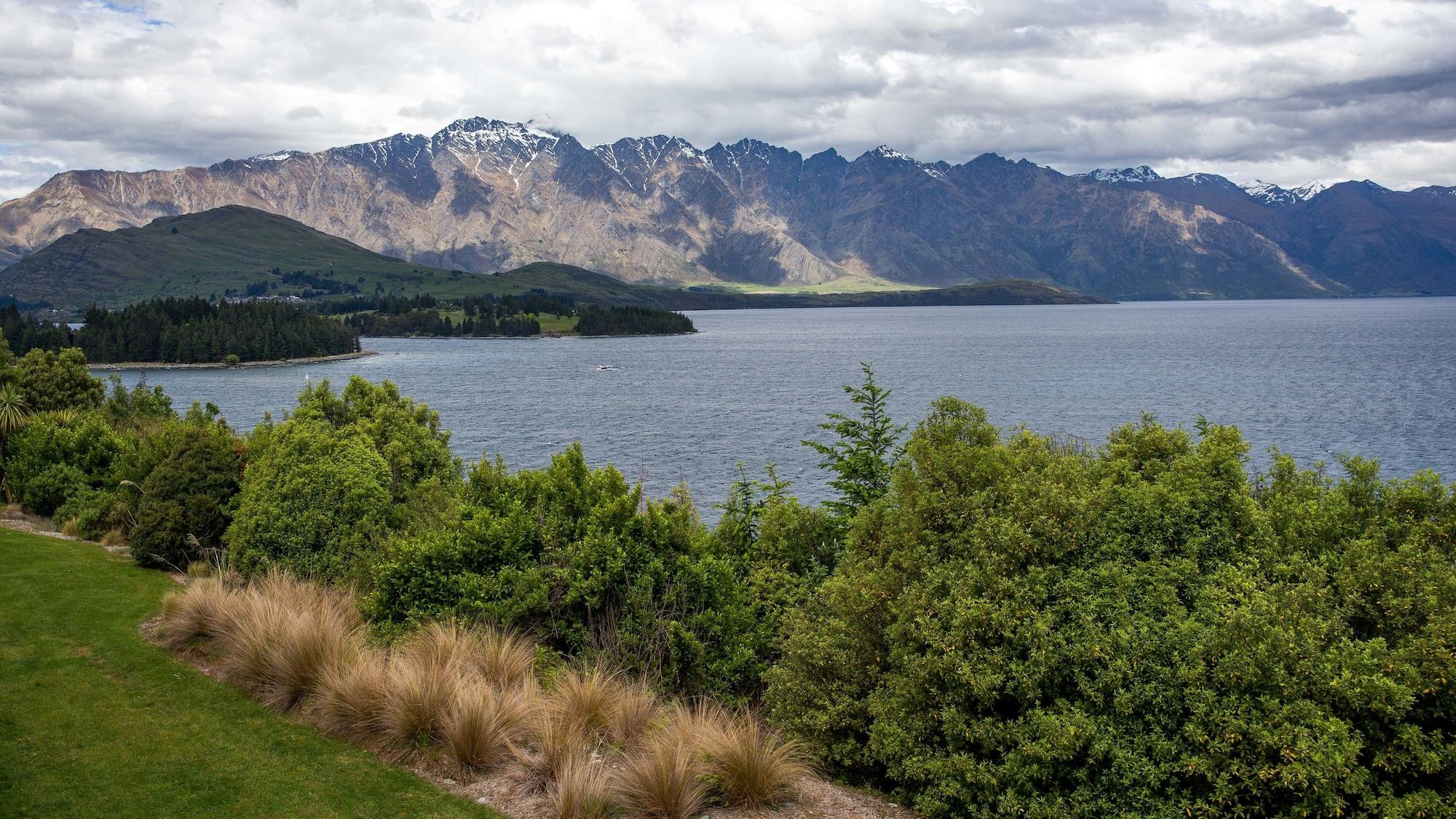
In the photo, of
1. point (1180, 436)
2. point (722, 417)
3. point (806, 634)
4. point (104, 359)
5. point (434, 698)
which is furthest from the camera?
point (104, 359)

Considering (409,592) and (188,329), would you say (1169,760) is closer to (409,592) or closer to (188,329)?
(409,592)

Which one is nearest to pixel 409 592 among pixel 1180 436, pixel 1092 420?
pixel 1180 436

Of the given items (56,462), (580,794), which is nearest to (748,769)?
(580,794)

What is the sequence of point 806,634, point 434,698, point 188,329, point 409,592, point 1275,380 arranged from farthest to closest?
1. point 188,329
2. point 1275,380
3. point 409,592
4. point 806,634
5. point 434,698

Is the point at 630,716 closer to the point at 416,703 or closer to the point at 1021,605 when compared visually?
the point at 416,703

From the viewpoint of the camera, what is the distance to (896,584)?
12.7 meters

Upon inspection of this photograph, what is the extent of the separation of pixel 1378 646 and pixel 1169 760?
239cm

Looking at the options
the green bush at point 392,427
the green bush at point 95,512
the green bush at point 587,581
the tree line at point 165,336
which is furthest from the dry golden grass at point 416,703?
the tree line at point 165,336

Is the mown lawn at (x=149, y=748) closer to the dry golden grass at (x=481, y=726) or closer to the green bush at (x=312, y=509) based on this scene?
the dry golden grass at (x=481, y=726)

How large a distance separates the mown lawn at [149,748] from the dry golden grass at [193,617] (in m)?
0.39

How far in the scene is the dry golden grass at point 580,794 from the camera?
10.3 metres

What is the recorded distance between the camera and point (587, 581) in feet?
53.4

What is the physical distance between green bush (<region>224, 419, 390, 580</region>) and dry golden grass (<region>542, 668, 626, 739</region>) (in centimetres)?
849

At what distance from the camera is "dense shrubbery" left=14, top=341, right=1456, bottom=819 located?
959cm
